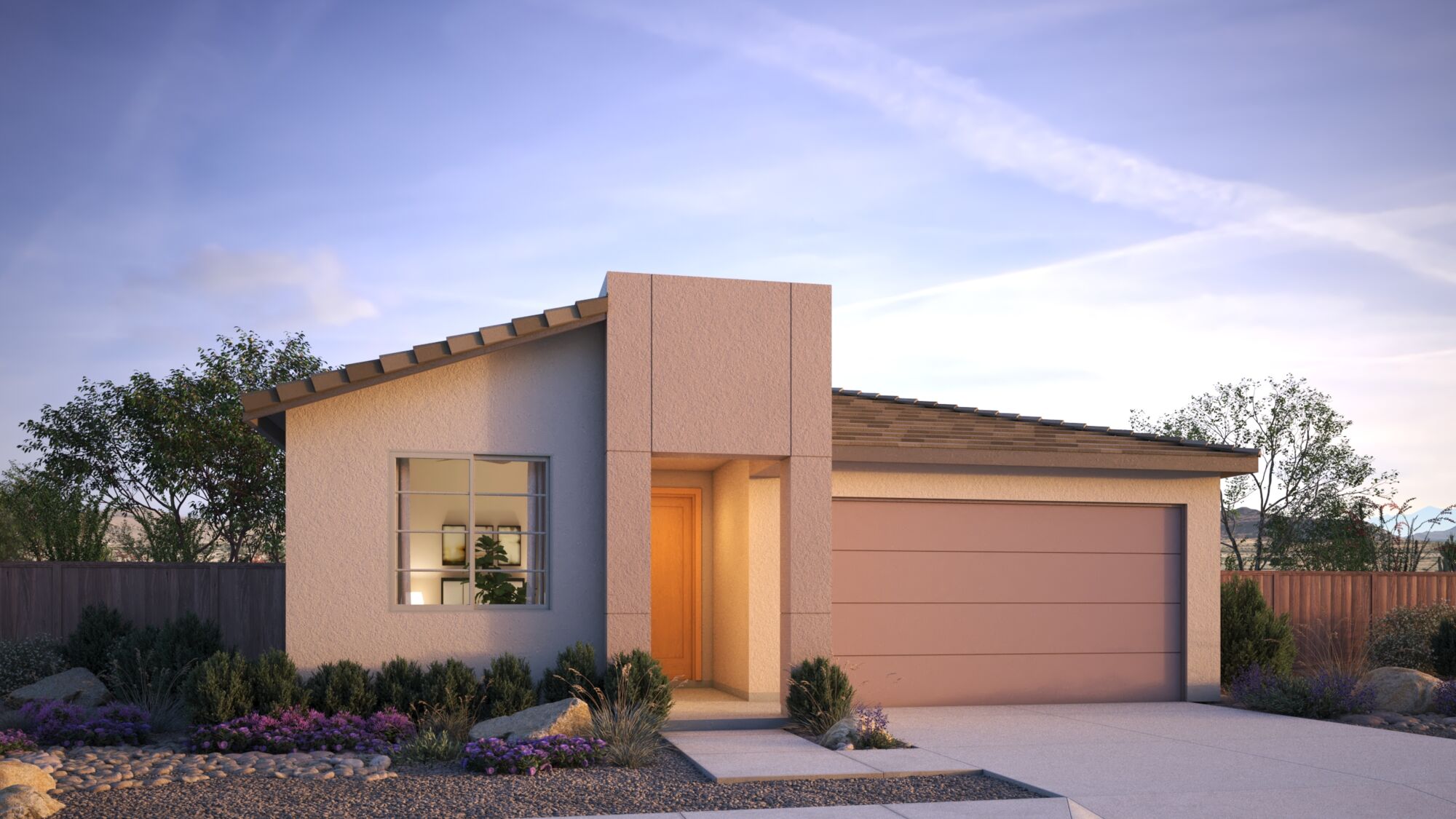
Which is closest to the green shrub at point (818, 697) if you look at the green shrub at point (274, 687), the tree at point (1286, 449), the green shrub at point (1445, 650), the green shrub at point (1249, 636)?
the green shrub at point (274, 687)

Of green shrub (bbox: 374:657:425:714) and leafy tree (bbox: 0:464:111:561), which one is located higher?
leafy tree (bbox: 0:464:111:561)

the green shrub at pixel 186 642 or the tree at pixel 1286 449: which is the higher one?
the tree at pixel 1286 449

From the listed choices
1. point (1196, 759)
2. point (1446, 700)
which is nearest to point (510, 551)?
point (1196, 759)

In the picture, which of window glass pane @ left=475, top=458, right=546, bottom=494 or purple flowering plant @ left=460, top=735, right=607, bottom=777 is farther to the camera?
window glass pane @ left=475, top=458, right=546, bottom=494

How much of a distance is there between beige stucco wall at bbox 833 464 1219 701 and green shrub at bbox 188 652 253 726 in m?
7.27

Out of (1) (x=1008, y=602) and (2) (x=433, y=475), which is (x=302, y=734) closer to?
(2) (x=433, y=475)

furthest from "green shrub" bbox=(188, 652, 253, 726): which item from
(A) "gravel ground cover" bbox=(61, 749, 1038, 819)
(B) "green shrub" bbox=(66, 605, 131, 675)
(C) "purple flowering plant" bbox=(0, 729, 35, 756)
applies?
(B) "green shrub" bbox=(66, 605, 131, 675)

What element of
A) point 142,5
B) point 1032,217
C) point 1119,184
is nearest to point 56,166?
point 142,5

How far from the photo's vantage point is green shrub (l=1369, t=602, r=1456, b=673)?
16297 mm

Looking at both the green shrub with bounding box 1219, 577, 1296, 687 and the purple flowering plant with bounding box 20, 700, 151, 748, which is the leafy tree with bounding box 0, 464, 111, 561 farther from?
the green shrub with bounding box 1219, 577, 1296, 687

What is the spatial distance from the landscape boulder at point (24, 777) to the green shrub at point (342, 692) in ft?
8.54

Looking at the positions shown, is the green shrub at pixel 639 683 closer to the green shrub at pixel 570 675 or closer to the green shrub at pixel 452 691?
the green shrub at pixel 570 675

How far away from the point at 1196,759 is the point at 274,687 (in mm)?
8051

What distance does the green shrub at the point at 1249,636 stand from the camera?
47.9 feet
